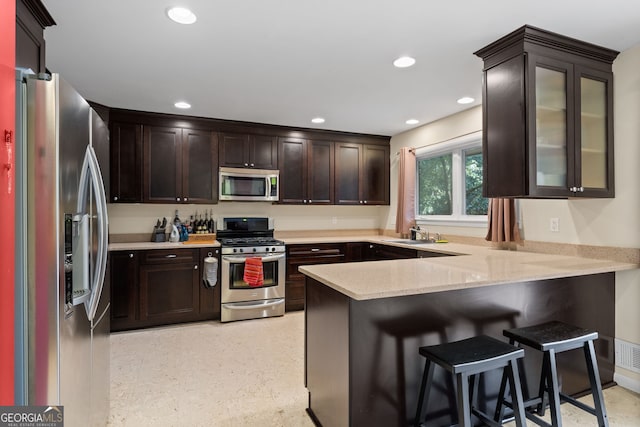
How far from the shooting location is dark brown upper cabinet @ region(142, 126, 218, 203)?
3.98 meters

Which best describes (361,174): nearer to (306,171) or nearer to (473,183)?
(306,171)

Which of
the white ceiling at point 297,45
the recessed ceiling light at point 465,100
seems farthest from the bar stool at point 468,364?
the recessed ceiling light at point 465,100

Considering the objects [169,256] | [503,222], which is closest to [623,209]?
[503,222]

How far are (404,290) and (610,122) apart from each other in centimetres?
213

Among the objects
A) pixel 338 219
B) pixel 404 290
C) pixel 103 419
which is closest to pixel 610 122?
pixel 404 290

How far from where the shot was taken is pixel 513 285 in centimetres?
213

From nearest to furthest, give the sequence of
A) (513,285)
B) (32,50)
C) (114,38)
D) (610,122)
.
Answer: (32,50), (513,285), (114,38), (610,122)

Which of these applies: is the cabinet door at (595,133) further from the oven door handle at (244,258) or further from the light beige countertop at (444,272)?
the oven door handle at (244,258)

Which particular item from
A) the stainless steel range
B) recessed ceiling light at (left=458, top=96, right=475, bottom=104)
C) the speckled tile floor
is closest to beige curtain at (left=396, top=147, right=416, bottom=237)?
recessed ceiling light at (left=458, top=96, right=475, bottom=104)

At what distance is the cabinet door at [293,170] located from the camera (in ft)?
15.1

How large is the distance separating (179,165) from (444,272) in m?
3.27

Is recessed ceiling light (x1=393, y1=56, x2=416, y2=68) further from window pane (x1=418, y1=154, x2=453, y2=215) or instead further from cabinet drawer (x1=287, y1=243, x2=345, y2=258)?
cabinet drawer (x1=287, y1=243, x2=345, y2=258)

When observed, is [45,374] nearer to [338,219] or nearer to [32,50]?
[32,50]

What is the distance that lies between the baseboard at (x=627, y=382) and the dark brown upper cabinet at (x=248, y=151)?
3816mm
